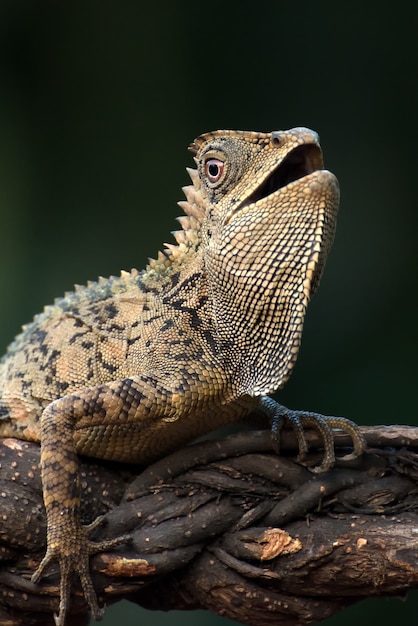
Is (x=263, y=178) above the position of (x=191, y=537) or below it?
above

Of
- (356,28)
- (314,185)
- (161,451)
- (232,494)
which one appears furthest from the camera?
(356,28)

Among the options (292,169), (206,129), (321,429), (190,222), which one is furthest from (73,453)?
(206,129)

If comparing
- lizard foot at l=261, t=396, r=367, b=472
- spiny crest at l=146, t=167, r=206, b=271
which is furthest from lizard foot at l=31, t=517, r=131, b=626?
spiny crest at l=146, t=167, r=206, b=271

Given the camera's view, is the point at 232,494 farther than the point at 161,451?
No

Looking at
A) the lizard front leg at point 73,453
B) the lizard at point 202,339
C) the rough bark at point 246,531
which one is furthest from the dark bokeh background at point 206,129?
the lizard front leg at point 73,453

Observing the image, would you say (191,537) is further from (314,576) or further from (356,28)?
(356,28)

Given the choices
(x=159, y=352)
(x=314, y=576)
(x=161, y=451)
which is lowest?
(x=314, y=576)

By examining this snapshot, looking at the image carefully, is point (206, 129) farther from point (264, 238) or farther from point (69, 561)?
point (69, 561)

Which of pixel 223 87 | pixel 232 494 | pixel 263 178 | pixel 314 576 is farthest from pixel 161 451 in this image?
pixel 223 87
